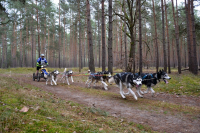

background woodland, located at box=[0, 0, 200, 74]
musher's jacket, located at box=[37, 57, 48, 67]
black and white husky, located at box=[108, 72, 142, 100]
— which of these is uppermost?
background woodland, located at box=[0, 0, 200, 74]

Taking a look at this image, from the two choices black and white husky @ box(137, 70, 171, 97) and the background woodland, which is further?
the background woodland

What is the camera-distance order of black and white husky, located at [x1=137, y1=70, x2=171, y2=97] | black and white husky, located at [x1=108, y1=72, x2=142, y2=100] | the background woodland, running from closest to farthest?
black and white husky, located at [x1=108, y1=72, x2=142, y2=100], black and white husky, located at [x1=137, y1=70, x2=171, y2=97], the background woodland

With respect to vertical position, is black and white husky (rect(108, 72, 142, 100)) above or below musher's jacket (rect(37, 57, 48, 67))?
below

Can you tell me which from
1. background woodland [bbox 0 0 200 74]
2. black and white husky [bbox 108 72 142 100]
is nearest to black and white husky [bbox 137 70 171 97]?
black and white husky [bbox 108 72 142 100]

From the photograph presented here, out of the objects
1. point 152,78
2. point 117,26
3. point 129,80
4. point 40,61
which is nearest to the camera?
point 129,80

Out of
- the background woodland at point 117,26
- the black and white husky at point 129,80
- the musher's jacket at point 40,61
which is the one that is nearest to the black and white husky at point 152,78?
the black and white husky at point 129,80

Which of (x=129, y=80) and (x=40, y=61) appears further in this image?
(x=40, y=61)

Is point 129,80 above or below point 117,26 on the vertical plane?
below

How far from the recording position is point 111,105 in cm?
613

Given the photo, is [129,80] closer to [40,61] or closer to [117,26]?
[40,61]

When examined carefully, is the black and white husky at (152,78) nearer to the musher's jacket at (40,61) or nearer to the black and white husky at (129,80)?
the black and white husky at (129,80)

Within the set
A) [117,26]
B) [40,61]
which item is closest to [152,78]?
[40,61]

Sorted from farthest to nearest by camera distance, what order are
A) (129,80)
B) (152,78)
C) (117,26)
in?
(117,26) < (152,78) < (129,80)

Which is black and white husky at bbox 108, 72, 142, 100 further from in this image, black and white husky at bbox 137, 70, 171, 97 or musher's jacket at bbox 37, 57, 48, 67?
musher's jacket at bbox 37, 57, 48, 67
